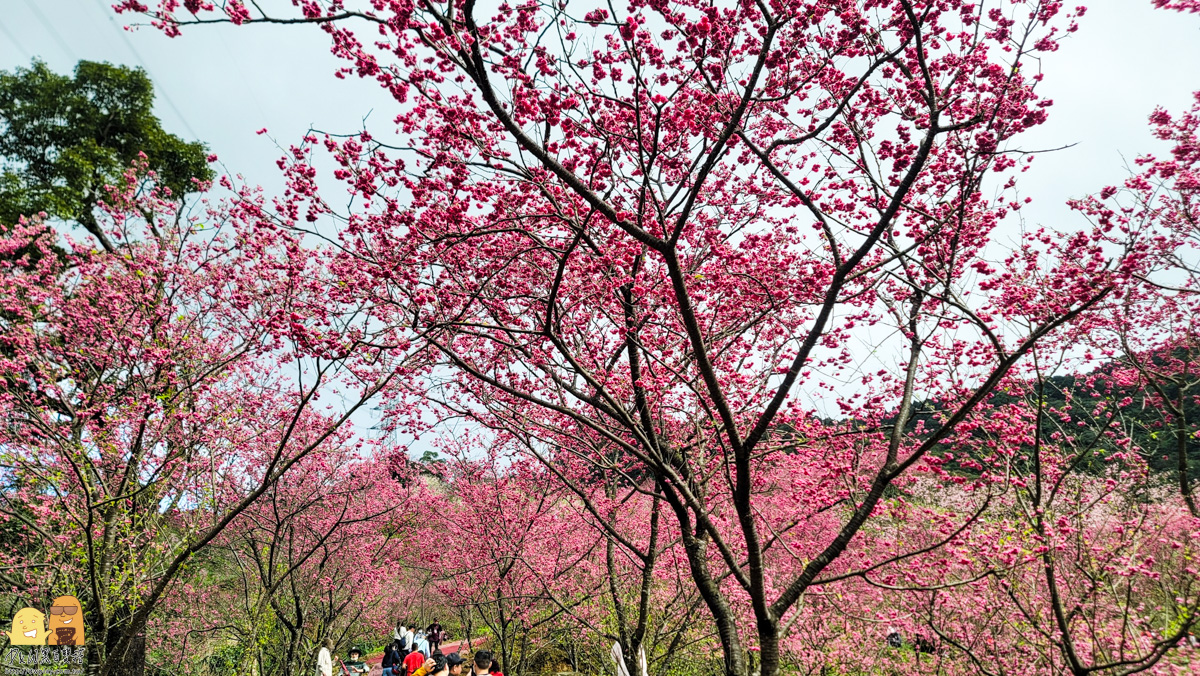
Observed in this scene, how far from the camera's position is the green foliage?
1183cm

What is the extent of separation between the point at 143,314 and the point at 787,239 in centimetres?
934

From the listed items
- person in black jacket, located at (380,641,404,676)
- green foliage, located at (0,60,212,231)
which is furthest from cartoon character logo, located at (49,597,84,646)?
green foliage, located at (0,60,212,231)

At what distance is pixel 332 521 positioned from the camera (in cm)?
1623

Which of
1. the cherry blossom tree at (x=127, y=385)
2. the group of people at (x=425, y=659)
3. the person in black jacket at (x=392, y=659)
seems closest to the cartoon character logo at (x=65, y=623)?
the cherry blossom tree at (x=127, y=385)

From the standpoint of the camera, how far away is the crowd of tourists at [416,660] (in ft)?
21.9

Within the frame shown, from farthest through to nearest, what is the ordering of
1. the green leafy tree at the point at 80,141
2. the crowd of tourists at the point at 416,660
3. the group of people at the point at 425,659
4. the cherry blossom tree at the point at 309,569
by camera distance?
the cherry blossom tree at the point at 309,569 < the green leafy tree at the point at 80,141 < the crowd of tourists at the point at 416,660 < the group of people at the point at 425,659

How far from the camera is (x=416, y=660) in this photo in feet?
29.9

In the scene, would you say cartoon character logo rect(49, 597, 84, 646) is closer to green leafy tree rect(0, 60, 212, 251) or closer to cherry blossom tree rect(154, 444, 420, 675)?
cherry blossom tree rect(154, 444, 420, 675)

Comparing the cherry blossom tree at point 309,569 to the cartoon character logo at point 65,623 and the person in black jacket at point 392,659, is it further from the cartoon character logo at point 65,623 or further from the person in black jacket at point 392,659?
the cartoon character logo at point 65,623

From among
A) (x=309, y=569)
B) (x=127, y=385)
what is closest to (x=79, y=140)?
(x=127, y=385)

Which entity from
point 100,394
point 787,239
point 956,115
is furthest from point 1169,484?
A: point 100,394

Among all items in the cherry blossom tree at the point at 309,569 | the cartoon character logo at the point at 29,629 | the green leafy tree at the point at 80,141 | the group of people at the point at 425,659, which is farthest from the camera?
the cherry blossom tree at the point at 309,569

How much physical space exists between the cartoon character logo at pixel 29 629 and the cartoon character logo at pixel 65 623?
39 centimetres

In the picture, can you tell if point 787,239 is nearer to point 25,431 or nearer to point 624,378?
point 624,378
